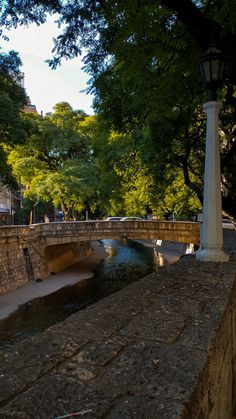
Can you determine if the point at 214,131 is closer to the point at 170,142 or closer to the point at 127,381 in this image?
the point at 127,381

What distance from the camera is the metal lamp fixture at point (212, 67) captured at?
17.3 feet

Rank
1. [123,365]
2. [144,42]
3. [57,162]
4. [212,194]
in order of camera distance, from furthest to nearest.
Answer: [57,162], [212,194], [144,42], [123,365]

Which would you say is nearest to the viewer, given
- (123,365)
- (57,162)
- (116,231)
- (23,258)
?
(123,365)

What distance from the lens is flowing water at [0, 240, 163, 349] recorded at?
674 inches

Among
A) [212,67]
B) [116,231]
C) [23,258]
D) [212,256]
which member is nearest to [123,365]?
[212,256]

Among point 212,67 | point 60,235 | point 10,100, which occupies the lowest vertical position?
point 60,235

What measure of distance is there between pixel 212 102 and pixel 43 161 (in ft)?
113

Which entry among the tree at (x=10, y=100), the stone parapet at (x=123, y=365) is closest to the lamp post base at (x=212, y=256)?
the stone parapet at (x=123, y=365)

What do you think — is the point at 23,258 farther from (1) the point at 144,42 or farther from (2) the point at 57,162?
(1) the point at 144,42

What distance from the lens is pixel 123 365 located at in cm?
208

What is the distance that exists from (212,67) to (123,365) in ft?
16.0

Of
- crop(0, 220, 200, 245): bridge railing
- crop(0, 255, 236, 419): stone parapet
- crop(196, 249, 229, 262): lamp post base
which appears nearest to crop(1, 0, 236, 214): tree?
crop(196, 249, 229, 262): lamp post base

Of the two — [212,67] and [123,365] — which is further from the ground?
[212,67]

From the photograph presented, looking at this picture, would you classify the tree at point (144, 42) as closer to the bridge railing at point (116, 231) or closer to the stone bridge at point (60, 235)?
the stone bridge at point (60, 235)
